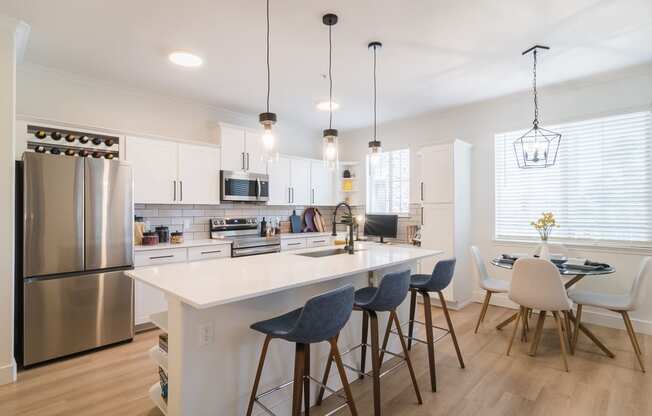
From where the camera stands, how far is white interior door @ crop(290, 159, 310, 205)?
17.5 feet

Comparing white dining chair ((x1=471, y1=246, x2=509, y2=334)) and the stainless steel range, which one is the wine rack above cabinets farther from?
white dining chair ((x1=471, y1=246, x2=509, y2=334))

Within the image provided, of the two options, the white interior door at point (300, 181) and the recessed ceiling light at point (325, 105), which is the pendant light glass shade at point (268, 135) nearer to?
the recessed ceiling light at point (325, 105)

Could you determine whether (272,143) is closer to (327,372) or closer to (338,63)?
(338,63)

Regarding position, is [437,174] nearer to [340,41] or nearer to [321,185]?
[321,185]

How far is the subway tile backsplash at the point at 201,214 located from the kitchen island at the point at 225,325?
205 cm

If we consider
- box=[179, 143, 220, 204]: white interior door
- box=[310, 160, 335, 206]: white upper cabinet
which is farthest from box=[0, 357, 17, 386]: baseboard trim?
box=[310, 160, 335, 206]: white upper cabinet

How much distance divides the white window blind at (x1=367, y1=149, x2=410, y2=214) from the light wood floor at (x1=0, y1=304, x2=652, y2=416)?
2.69 m

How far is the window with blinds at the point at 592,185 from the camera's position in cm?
354

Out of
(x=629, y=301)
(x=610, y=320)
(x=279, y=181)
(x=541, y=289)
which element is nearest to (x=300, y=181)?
(x=279, y=181)

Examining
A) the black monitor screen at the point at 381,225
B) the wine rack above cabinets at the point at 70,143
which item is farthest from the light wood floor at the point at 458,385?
the black monitor screen at the point at 381,225

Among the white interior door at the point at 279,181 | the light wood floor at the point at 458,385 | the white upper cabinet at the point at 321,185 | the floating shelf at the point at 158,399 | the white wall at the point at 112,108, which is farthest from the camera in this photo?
the white upper cabinet at the point at 321,185

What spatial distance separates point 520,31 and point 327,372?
119 inches

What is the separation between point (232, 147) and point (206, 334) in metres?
3.21

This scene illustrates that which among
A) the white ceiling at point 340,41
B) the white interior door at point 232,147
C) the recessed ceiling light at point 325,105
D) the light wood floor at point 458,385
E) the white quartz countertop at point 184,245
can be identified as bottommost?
the light wood floor at point 458,385
